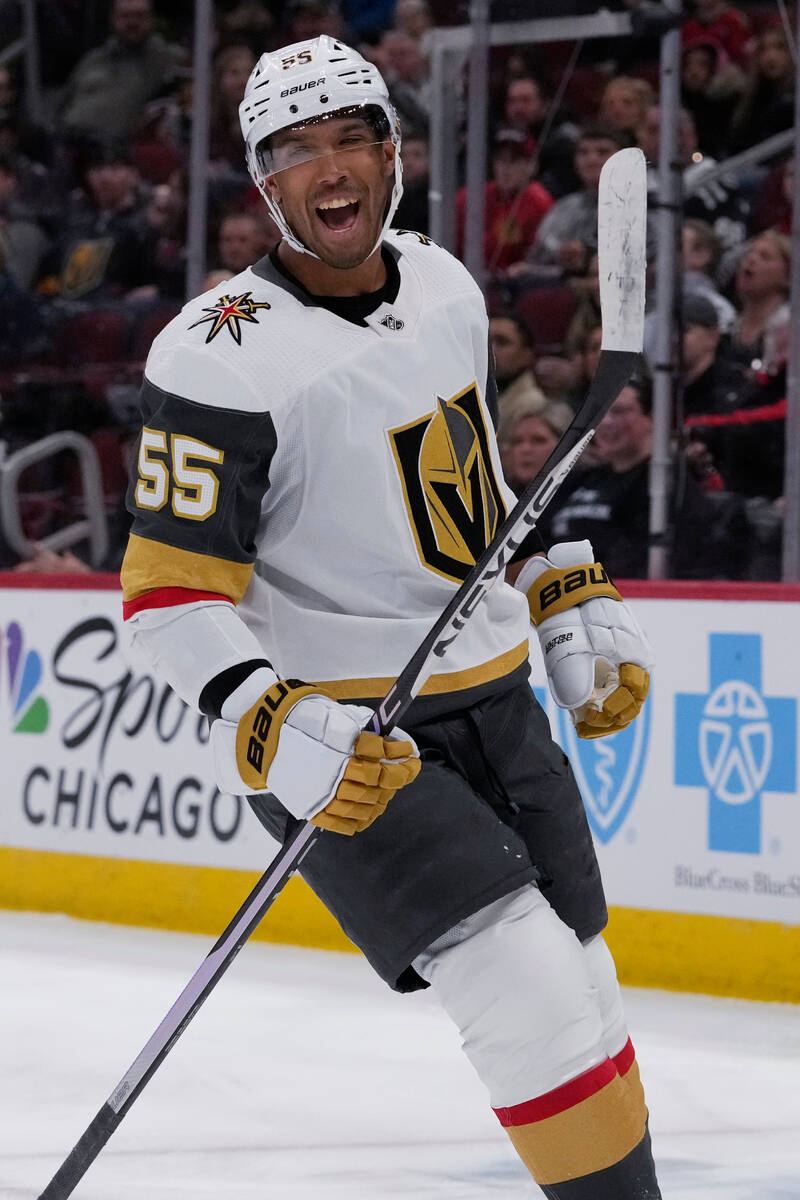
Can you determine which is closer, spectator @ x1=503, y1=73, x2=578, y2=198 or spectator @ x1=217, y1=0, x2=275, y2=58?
spectator @ x1=503, y1=73, x2=578, y2=198

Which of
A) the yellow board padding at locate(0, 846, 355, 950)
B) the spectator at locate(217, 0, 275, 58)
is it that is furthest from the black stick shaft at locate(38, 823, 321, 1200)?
the spectator at locate(217, 0, 275, 58)

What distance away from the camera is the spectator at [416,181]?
4965 millimetres

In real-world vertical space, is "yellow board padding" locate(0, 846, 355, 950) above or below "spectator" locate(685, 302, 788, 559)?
below

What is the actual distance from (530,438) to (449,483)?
7.94 ft

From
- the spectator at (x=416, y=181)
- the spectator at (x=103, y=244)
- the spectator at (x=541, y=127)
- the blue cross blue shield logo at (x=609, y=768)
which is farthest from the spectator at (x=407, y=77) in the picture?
the blue cross blue shield logo at (x=609, y=768)

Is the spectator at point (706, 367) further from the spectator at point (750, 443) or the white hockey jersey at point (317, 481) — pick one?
the white hockey jersey at point (317, 481)

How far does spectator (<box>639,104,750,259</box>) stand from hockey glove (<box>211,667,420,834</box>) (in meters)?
3.21

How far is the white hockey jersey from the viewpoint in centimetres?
167

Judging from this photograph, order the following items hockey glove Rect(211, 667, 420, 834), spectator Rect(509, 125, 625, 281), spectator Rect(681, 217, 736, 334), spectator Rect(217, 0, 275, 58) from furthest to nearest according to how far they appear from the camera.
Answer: spectator Rect(217, 0, 275, 58) → spectator Rect(509, 125, 625, 281) → spectator Rect(681, 217, 736, 334) → hockey glove Rect(211, 667, 420, 834)

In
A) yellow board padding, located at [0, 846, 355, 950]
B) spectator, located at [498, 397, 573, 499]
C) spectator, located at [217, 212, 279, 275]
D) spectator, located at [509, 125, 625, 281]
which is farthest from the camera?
spectator, located at [217, 212, 279, 275]

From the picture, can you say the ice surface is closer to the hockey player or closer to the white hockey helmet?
the hockey player

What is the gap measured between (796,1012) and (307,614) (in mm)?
1914

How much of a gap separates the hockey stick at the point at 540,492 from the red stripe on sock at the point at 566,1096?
31 cm

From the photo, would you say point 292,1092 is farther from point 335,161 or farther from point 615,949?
point 335,161
